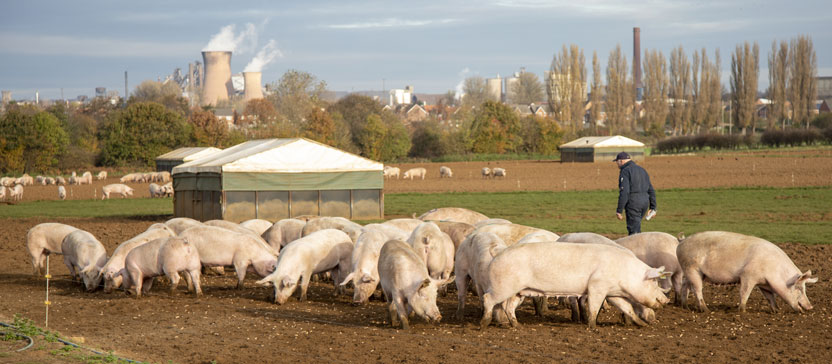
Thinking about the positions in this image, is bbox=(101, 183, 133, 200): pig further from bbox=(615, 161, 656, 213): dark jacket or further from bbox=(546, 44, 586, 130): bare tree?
bbox=(546, 44, 586, 130): bare tree

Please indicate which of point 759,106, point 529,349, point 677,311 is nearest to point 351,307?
point 529,349

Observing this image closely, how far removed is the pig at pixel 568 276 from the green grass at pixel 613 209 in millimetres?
11968

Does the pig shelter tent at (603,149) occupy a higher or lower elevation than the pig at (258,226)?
higher

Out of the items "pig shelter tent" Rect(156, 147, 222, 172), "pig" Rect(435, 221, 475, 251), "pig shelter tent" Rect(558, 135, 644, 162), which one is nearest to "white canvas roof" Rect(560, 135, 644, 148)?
"pig shelter tent" Rect(558, 135, 644, 162)

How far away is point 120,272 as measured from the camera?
15.4m

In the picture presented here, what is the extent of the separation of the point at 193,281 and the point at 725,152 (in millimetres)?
81836

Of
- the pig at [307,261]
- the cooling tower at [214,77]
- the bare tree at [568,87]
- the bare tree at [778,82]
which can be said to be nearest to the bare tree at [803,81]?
the bare tree at [778,82]

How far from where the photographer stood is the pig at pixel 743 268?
12.5m

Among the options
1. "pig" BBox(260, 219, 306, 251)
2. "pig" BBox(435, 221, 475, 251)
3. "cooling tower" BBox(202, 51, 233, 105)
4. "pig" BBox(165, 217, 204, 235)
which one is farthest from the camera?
"cooling tower" BBox(202, 51, 233, 105)

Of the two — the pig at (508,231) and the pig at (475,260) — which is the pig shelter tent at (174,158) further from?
the pig at (475,260)

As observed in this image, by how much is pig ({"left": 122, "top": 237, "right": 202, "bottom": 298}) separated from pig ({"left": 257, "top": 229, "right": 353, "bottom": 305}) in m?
1.39

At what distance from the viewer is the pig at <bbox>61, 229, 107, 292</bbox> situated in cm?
1565

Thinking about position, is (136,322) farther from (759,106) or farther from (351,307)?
(759,106)

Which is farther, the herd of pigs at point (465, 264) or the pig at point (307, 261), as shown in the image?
the pig at point (307, 261)
